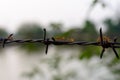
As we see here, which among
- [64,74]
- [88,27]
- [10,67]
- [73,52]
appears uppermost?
[88,27]

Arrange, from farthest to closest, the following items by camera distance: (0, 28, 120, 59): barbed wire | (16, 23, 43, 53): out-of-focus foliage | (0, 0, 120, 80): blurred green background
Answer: (16, 23, 43, 53): out-of-focus foliage
(0, 0, 120, 80): blurred green background
(0, 28, 120, 59): barbed wire

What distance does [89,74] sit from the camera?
2.63 meters

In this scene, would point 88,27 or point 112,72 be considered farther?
point 112,72

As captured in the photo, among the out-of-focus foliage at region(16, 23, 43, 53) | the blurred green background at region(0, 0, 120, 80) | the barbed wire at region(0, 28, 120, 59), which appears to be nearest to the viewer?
the barbed wire at region(0, 28, 120, 59)

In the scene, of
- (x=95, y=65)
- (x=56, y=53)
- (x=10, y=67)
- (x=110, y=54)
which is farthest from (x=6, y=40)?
(x=10, y=67)

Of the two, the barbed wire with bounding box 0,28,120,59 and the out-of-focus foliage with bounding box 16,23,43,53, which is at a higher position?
the barbed wire with bounding box 0,28,120,59

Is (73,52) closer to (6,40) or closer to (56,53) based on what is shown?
(56,53)

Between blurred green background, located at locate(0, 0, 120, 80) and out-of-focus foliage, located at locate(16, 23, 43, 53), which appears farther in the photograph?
out-of-focus foliage, located at locate(16, 23, 43, 53)

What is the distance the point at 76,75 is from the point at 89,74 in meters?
0.13

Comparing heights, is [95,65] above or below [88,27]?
below

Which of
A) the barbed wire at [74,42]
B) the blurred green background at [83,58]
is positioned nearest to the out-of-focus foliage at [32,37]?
the blurred green background at [83,58]

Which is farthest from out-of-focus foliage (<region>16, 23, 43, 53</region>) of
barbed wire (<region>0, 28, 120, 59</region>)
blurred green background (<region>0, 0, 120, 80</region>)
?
barbed wire (<region>0, 28, 120, 59</region>)

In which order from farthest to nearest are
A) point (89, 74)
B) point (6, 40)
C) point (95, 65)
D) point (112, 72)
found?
point (89, 74)
point (95, 65)
point (112, 72)
point (6, 40)

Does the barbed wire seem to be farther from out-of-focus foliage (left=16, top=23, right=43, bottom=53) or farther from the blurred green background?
out-of-focus foliage (left=16, top=23, right=43, bottom=53)
